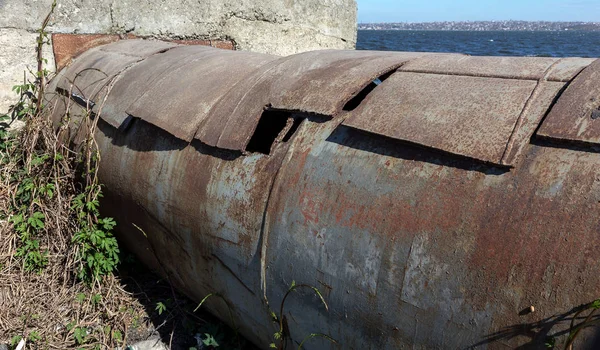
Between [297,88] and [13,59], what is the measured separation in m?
3.02

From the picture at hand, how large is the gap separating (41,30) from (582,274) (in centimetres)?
400

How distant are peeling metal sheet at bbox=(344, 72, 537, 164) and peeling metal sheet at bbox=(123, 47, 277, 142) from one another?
0.91 meters

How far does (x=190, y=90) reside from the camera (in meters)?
2.68

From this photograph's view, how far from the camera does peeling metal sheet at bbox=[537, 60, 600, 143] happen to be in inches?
53.9

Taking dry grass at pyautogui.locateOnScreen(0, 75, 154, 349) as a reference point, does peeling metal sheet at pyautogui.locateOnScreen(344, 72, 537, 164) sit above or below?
above

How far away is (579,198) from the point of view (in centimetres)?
130

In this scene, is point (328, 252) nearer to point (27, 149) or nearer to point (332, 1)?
point (27, 149)

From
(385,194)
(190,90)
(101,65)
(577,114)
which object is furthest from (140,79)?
(577,114)

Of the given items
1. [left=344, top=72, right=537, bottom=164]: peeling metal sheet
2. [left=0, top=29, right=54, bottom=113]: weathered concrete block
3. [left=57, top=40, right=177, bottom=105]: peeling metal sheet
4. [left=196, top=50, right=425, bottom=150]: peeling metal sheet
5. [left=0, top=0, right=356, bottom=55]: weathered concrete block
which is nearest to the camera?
[left=344, top=72, right=537, bottom=164]: peeling metal sheet

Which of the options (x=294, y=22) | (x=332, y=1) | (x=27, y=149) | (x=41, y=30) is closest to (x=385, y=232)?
(x=27, y=149)

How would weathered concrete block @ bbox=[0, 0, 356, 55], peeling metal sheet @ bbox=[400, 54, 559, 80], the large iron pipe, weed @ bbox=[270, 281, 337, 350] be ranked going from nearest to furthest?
the large iron pipe
peeling metal sheet @ bbox=[400, 54, 559, 80]
weed @ bbox=[270, 281, 337, 350]
weathered concrete block @ bbox=[0, 0, 356, 55]

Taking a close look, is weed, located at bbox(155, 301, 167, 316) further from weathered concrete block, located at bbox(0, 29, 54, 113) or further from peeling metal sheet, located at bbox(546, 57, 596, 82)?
weathered concrete block, located at bbox(0, 29, 54, 113)

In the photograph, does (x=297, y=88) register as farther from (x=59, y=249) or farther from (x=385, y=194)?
(x=59, y=249)

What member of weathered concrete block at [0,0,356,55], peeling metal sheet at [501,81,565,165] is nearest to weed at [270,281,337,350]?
peeling metal sheet at [501,81,565,165]
